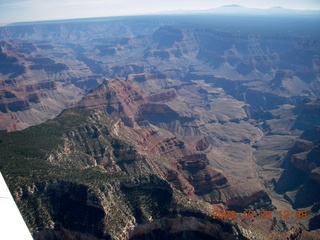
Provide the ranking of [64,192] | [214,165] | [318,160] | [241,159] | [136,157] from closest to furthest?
[64,192] < [136,157] < [318,160] < [214,165] < [241,159]

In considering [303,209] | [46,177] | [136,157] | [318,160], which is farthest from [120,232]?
[318,160]

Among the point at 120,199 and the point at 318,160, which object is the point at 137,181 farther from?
the point at 318,160

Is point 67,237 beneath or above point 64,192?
beneath

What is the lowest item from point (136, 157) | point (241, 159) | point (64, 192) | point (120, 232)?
point (241, 159)

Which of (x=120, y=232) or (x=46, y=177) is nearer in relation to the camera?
(x=120, y=232)

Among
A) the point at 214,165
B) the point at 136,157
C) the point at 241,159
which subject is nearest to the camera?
the point at 136,157

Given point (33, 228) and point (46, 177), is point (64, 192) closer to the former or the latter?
point (46, 177)

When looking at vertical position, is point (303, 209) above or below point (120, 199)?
below

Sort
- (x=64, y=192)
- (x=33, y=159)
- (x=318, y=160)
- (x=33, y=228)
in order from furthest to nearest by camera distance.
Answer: (x=318, y=160) < (x=33, y=159) < (x=64, y=192) < (x=33, y=228)

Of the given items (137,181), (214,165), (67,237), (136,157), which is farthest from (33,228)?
(214,165)
